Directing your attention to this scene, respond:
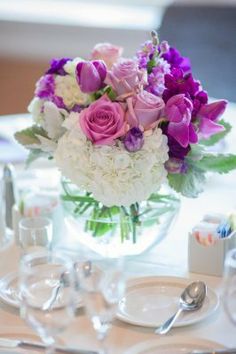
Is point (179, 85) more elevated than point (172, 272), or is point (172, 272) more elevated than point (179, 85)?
point (179, 85)

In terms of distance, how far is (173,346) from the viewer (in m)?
1.10

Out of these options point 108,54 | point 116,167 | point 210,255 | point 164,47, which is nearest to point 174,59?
point 164,47

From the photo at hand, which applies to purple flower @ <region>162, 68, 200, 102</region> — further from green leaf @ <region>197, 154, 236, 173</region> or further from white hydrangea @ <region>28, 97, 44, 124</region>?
white hydrangea @ <region>28, 97, 44, 124</region>

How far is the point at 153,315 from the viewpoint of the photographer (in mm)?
1209

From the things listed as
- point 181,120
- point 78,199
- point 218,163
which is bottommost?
point 78,199

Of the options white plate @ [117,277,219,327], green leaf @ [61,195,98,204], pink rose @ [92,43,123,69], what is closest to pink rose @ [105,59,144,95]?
pink rose @ [92,43,123,69]

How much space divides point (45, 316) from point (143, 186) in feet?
1.15

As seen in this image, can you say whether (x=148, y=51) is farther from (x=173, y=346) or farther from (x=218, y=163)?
(x=173, y=346)

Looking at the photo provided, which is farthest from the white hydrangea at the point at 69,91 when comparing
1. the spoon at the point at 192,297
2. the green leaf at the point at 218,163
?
the spoon at the point at 192,297

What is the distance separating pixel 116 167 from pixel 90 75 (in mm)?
162

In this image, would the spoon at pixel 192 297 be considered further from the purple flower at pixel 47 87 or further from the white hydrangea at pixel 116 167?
the purple flower at pixel 47 87

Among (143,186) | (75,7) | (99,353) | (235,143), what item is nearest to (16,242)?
(143,186)

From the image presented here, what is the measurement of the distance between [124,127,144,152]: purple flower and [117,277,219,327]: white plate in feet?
0.81

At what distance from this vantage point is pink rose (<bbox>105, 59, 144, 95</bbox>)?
1.25m
